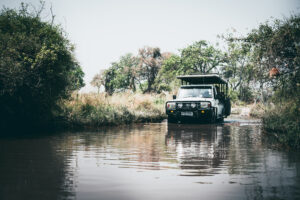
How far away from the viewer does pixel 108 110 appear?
16.6m

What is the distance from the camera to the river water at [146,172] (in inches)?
161

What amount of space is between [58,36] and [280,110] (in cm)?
865

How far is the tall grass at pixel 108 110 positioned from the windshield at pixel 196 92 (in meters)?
2.70

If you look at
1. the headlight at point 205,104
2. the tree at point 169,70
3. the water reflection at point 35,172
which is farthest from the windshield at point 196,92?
the tree at point 169,70

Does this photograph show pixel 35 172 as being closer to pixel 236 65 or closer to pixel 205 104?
pixel 205 104

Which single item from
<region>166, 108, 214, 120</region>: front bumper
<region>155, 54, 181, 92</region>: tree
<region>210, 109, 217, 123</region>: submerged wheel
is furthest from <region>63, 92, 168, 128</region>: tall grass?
<region>155, 54, 181, 92</region>: tree

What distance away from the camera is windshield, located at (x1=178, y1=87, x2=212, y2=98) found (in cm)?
1762

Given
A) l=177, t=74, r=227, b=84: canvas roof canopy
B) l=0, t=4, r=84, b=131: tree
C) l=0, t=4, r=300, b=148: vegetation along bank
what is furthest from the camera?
l=177, t=74, r=227, b=84: canvas roof canopy

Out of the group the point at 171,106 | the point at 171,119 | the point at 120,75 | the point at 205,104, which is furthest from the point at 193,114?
the point at 120,75

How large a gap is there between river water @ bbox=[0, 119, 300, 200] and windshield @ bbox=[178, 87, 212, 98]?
9350 millimetres

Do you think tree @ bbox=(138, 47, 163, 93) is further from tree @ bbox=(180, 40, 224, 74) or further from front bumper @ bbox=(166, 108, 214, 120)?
front bumper @ bbox=(166, 108, 214, 120)

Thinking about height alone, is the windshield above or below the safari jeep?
above

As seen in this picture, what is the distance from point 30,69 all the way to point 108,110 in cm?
569

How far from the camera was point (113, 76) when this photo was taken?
77.1 metres
